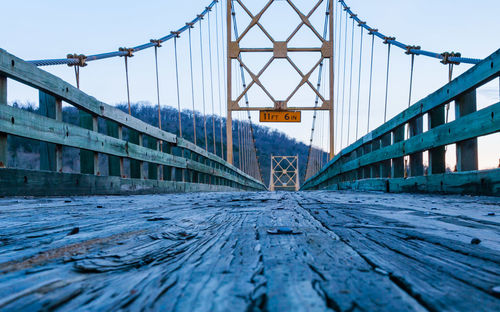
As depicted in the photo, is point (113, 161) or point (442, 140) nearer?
point (442, 140)

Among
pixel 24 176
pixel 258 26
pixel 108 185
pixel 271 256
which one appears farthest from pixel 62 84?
pixel 258 26

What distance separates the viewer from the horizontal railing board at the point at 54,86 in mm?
2506

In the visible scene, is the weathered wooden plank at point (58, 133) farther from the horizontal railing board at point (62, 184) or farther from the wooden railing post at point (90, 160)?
the horizontal railing board at point (62, 184)

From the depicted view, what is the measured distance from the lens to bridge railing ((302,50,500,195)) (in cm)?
266

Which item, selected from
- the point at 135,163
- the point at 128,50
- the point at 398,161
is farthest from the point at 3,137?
the point at 128,50

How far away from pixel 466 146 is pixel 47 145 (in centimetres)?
362

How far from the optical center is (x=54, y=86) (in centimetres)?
294

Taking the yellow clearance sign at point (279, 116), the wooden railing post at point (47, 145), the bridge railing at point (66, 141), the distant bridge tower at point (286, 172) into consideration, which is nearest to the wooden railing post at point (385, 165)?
the bridge railing at point (66, 141)

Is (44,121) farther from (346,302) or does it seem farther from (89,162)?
(346,302)

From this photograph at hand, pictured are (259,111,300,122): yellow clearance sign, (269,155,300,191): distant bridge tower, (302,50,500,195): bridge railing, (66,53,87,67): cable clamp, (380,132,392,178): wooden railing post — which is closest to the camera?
(302,50,500,195): bridge railing

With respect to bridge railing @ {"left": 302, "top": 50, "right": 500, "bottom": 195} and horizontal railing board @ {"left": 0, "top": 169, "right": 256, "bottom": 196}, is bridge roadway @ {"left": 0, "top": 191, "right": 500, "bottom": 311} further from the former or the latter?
bridge railing @ {"left": 302, "top": 50, "right": 500, "bottom": 195}

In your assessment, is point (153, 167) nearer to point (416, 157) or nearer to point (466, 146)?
point (416, 157)

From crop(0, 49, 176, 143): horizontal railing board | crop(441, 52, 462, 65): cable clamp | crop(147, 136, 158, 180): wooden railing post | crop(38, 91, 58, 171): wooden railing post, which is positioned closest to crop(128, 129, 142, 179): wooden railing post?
crop(0, 49, 176, 143): horizontal railing board

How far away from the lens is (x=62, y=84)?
9.99 feet
